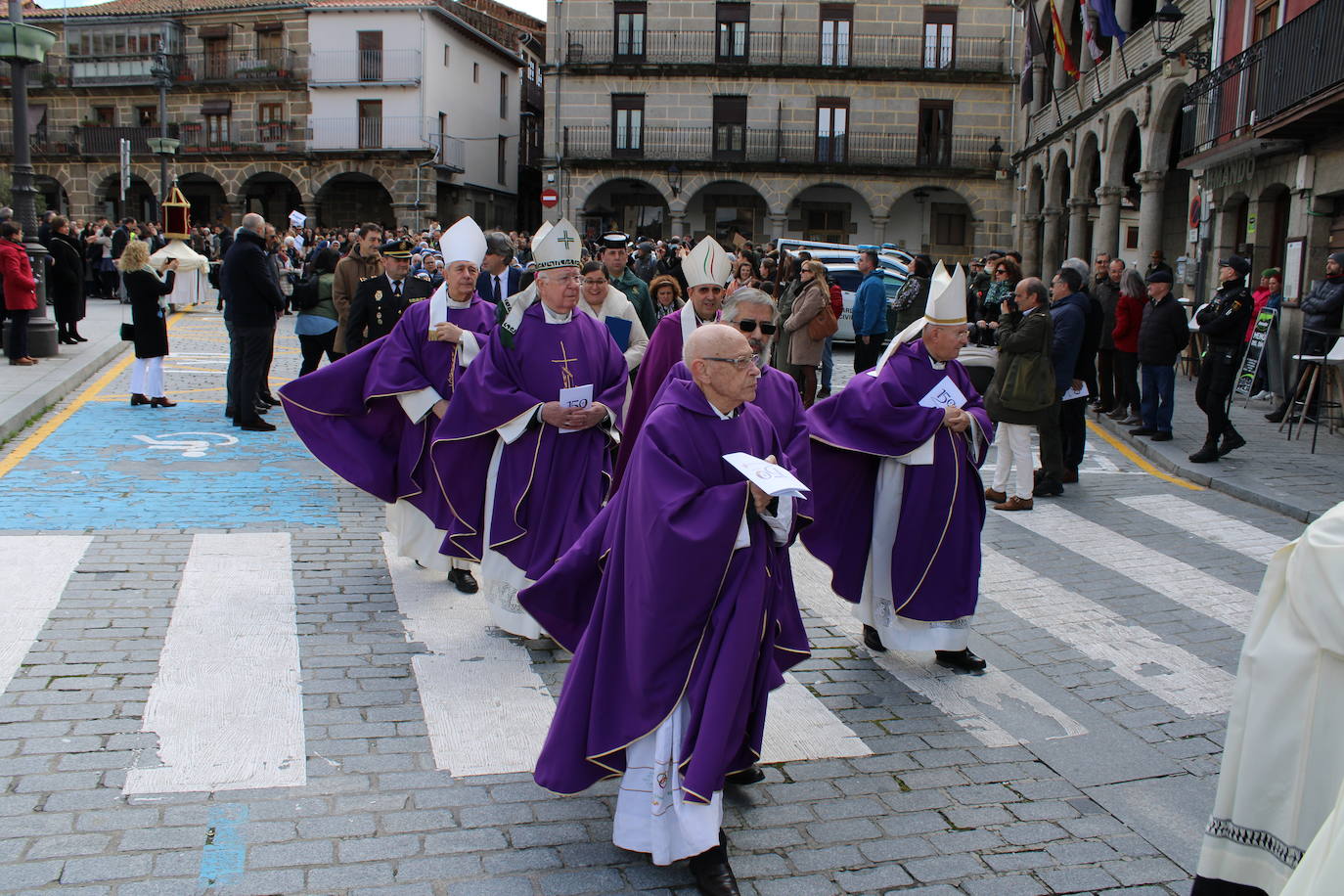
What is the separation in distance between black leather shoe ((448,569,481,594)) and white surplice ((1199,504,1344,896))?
15.2 feet

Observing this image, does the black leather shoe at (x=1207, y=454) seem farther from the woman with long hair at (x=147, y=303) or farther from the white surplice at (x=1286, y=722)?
the woman with long hair at (x=147, y=303)

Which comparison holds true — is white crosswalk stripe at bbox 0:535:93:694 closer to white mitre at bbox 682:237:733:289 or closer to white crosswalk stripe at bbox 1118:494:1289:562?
white mitre at bbox 682:237:733:289

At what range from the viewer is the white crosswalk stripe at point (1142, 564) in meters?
7.09

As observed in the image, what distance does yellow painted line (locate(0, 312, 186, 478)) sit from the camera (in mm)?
9680

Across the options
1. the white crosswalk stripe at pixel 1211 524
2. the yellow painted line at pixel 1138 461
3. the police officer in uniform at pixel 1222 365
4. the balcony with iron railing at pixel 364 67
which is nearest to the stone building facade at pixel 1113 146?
the yellow painted line at pixel 1138 461

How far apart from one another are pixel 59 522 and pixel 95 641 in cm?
249

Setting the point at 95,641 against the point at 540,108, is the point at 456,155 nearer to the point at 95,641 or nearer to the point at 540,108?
the point at 540,108

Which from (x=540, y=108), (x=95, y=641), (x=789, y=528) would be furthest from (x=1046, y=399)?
(x=540, y=108)

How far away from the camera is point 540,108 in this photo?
187 ft

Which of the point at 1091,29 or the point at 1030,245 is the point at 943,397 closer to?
the point at 1091,29

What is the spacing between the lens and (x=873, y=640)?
6.19 m

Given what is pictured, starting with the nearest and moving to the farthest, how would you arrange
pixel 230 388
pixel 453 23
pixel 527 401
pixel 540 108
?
pixel 527 401, pixel 230 388, pixel 453 23, pixel 540 108

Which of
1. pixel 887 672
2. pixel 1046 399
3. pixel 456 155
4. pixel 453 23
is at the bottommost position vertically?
pixel 887 672

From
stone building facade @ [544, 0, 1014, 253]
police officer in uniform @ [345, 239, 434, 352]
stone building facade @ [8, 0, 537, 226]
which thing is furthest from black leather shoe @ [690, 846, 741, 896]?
stone building facade @ [8, 0, 537, 226]
